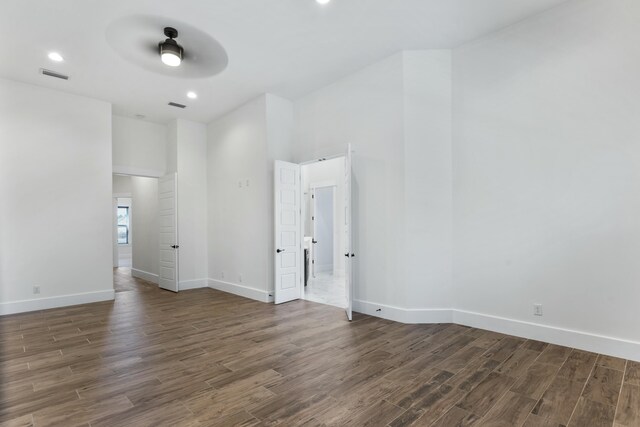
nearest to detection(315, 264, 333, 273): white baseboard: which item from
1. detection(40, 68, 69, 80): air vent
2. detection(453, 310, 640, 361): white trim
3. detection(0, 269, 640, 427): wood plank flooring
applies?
detection(0, 269, 640, 427): wood plank flooring

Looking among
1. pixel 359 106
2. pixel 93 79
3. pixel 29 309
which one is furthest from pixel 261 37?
pixel 29 309

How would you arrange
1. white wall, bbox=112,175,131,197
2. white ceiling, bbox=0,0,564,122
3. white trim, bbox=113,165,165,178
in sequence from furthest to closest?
white wall, bbox=112,175,131,197, white trim, bbox=113,165,165,178, white ceiling, bbox=0,0,564,122

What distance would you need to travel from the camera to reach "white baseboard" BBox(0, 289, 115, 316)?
4758 mm

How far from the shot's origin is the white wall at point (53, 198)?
4824 mm

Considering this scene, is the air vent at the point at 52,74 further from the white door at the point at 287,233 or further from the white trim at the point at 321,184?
the white trim at the point at 321,184

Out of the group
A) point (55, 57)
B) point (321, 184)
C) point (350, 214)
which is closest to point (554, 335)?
point (350, 214)

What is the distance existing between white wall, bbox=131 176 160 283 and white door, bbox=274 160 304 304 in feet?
11.8

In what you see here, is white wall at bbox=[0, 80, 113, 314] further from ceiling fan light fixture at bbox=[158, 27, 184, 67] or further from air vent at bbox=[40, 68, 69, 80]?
ceiling fan light fixture at bbox=[158, 27, 184, 67]

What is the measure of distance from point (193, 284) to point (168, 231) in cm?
123

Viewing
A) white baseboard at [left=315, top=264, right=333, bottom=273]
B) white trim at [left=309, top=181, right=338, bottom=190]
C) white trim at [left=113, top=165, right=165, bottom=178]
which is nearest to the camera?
white trim at [left=113, top=165, right=165, bottom=178]

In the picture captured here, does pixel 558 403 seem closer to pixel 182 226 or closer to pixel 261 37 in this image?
pixel 261 37

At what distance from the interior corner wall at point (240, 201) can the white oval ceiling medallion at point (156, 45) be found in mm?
1238

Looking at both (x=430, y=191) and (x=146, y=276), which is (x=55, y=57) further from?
(x=430, y=191)

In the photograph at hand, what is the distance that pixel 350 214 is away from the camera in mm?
4426
